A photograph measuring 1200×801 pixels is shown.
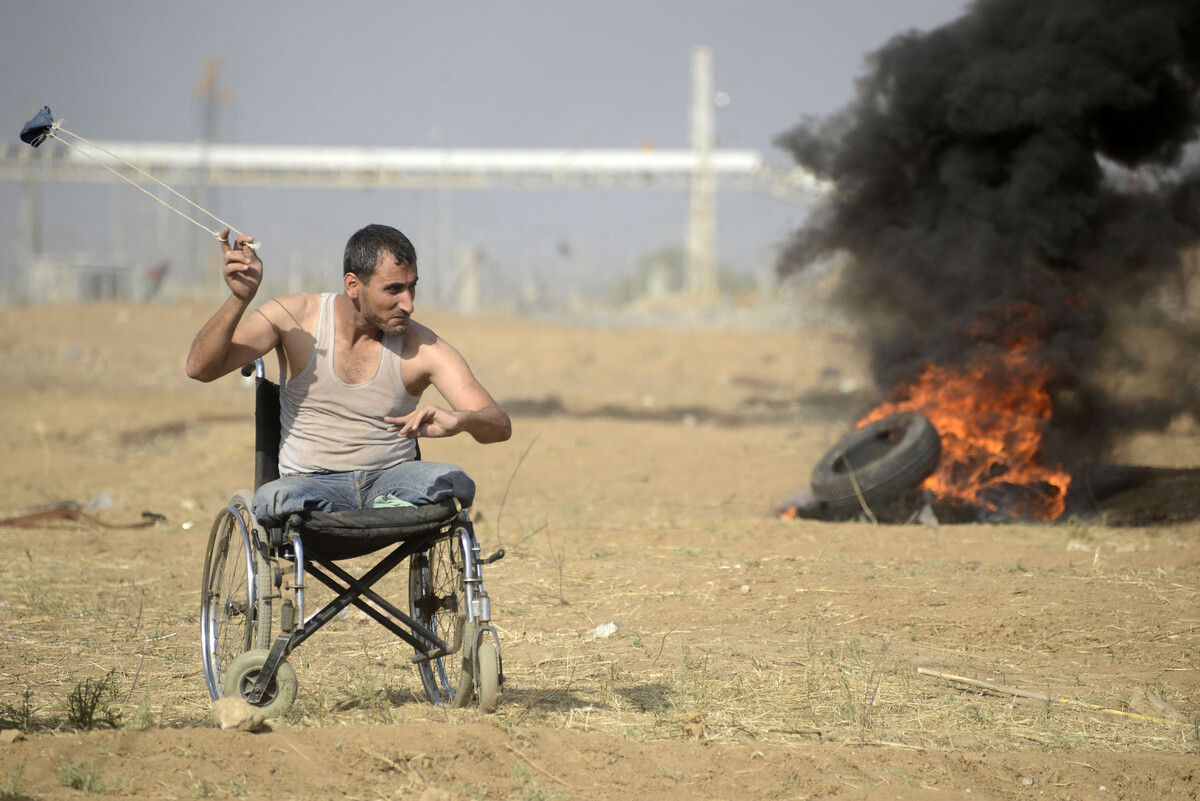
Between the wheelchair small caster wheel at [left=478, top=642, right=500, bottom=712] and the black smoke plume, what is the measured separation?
7.78 m

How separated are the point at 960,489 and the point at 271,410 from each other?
7226mm

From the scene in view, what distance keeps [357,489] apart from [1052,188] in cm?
926

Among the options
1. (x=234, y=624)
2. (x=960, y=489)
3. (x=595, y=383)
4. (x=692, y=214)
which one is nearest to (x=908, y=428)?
(x=960, y=489)

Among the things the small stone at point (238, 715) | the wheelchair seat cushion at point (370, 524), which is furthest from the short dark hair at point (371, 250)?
the small stone at point (238, 715)

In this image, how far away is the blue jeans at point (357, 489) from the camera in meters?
3.73

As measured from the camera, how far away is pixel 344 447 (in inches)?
166

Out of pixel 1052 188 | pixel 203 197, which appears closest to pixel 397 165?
pixel 203 197

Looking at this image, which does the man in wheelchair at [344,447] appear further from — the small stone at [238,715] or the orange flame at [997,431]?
the orange flame at [997,431]

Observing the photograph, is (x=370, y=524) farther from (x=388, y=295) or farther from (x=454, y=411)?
(x=388, y=295)

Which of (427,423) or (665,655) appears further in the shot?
(665,655)

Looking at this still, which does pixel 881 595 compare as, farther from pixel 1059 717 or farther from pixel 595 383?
pixel 595 383

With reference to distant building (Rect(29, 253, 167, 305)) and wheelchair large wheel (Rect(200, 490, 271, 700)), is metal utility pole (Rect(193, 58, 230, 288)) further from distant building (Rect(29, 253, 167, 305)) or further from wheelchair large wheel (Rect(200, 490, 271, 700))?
wheelchair large wheel (Rect(200, 490, 271, 700))

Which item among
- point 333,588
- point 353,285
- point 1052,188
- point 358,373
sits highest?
point 1052,188

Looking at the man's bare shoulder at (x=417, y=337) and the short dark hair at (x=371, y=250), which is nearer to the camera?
the short dark hair at (x=371, y=250)
